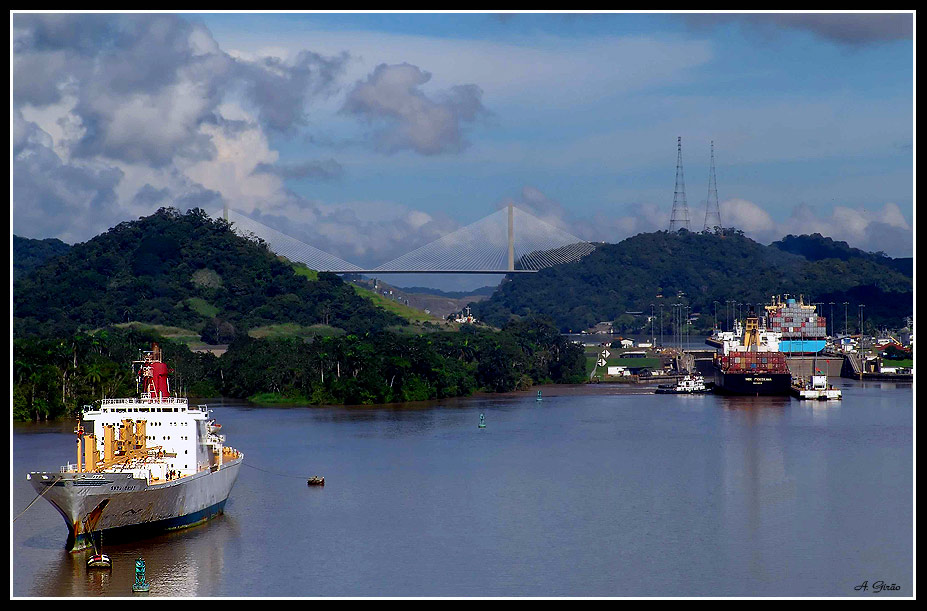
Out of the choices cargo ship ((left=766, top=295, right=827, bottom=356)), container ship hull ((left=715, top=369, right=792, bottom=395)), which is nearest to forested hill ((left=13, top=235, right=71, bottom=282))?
cargo ship ((left=766, top=295, right=827, bottom=356))

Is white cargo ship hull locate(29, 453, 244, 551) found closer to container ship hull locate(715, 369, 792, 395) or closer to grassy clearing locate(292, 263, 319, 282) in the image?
container ship hull locate(715, 369, 792, 395)

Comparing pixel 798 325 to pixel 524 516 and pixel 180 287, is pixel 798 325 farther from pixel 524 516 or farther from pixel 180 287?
pixel 524 516

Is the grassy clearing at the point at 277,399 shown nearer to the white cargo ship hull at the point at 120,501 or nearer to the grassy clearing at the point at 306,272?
the white cargo ship hull at the point at 120,501

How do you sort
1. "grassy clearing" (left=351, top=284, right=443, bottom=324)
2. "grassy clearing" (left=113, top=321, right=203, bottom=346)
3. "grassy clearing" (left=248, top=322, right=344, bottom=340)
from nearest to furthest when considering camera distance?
"grassy clearing" (left=113, top=321, right=203, bottom=346) < "grassy clearing" (left=248, top=322, right=344, bottom=340) < "grassy clearing" (left=351, top=284, right=443, bottom=324)

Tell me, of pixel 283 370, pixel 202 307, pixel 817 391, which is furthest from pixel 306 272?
pixel 817 391

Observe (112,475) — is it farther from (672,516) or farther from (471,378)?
(471,378)

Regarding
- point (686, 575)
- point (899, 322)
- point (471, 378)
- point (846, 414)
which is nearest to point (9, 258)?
point (686, 575)
